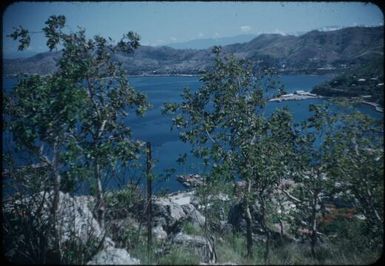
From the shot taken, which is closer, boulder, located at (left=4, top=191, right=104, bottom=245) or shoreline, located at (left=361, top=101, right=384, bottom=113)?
boulder, located at (left=4, top=191, right=104, bottom=245)

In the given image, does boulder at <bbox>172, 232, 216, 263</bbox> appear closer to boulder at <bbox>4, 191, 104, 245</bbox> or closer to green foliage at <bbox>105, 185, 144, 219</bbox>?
green foliage at <bbox>105, 185, 144, 219</bbox>

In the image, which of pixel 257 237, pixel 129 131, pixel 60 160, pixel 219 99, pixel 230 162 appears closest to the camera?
pixel 60 160

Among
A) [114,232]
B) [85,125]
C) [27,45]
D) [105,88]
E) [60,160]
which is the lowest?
[114,232]

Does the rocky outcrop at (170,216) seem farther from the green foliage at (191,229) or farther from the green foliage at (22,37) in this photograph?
the green foliage at (22,37)

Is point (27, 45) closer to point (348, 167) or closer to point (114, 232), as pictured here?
point (114, 232)

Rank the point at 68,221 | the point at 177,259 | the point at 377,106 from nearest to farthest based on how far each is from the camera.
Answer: the point at 177,259, the point at 68,221, the point at 377,106

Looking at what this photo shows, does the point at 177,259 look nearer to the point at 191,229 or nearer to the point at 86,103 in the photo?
the point at 86,103

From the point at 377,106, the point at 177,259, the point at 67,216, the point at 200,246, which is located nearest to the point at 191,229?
the point at 200,246

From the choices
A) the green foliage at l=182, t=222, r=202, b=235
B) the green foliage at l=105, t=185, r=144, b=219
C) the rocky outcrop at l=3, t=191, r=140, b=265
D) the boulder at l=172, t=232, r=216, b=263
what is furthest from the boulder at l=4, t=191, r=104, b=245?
the green foliage at l=182, t=222, r=202, b=235

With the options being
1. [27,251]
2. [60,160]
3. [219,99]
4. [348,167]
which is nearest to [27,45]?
[60,160]
